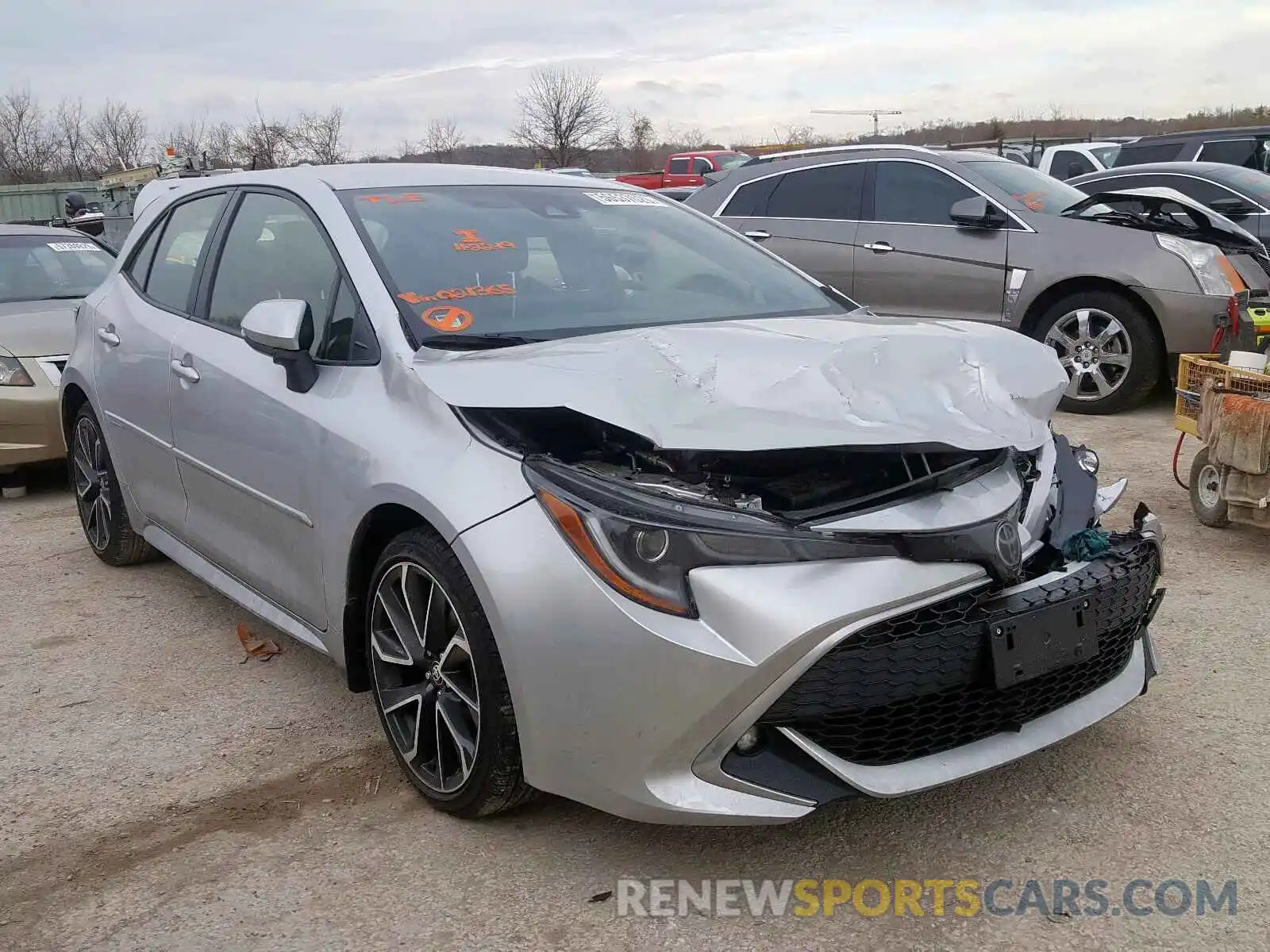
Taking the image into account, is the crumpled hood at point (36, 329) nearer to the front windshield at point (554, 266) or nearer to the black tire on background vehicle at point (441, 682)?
the front windshield at point (554, 266)

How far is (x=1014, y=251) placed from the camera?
24.0 feet

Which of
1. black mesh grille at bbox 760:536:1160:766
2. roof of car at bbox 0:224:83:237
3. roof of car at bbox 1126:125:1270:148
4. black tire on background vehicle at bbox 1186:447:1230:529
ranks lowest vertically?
black tire on background vehicle at bbox 1186:447:1230:529

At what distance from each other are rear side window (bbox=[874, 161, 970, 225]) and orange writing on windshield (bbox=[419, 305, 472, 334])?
17.3 ft

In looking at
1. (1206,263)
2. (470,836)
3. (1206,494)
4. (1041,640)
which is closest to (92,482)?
(470,836)

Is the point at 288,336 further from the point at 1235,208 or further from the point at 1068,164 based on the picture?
the point at 1068,164

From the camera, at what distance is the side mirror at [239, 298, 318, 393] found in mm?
3002

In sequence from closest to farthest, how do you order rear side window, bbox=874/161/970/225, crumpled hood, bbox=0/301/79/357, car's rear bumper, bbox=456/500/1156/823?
car's rear bumper, bbox=456/500/1156/823, crumpled hood, bbox=0/301/79/357, rear side window, bbox=874/161/970/225

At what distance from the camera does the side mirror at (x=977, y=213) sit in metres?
7.25

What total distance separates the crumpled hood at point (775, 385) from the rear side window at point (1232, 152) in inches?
460

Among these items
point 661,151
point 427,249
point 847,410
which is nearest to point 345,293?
point 427,249

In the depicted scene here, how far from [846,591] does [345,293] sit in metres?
1.69

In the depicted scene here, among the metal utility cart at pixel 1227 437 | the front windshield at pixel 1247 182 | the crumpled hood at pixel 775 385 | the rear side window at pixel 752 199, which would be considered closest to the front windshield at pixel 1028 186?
the rear side window at pixel 752 199

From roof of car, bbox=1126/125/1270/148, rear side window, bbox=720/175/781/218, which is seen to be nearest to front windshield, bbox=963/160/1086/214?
rear side window, bbox=720/175/781/218

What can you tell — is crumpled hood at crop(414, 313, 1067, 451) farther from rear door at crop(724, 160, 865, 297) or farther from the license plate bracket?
rear door at crop(724, 160, 865, 297)
